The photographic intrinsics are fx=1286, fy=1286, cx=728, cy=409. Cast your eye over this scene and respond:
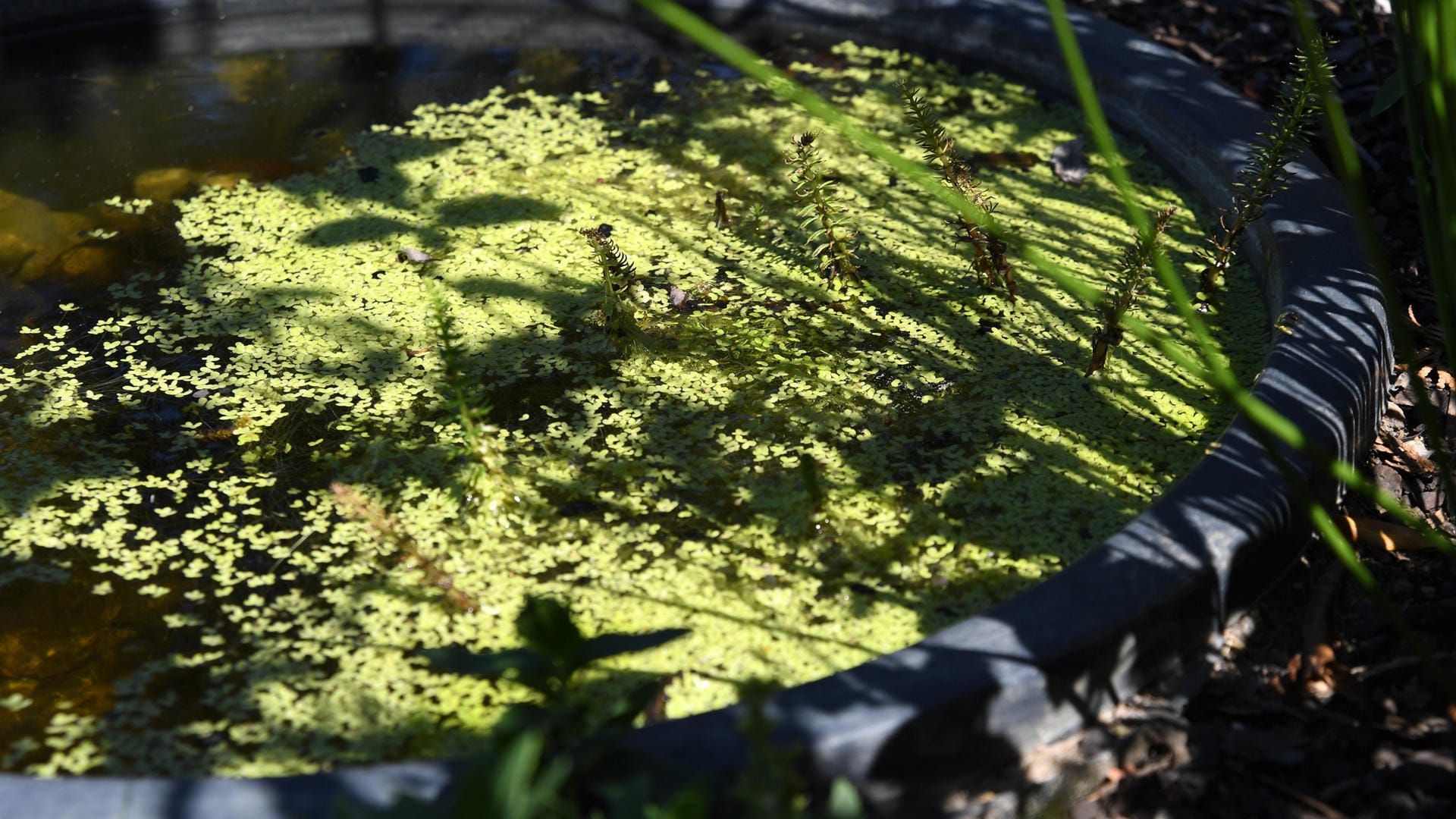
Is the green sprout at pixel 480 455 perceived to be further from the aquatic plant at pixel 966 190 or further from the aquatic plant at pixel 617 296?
the aquatic plant at pixel 966 190

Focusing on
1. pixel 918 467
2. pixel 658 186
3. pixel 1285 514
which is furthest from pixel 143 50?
pixel 1285 514

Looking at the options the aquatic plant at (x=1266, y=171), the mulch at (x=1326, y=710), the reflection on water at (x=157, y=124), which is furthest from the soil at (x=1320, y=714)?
the reflection on water at (x=157, y=124)

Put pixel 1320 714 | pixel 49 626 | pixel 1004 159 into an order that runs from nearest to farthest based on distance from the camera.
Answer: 1. pixel 1320 714
2. pixel 49 626
3. pixel 1004 159

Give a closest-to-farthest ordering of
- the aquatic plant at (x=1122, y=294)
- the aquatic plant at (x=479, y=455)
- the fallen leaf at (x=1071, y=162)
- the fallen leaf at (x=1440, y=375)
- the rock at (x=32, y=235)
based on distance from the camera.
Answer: the aquatic plant at (x=479, y=455)
the aquatic plant at (x=1122, y=294)
the fallen leaf at (x=1440, y=375)
the rock at (x=32, y=235)
the fallen leaf at (x=1071, y=162)

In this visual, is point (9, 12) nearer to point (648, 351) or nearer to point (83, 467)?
point (83, 467)

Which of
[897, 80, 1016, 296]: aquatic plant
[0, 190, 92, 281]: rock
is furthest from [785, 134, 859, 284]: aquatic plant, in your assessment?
[0, 190, 92, 281]: rock

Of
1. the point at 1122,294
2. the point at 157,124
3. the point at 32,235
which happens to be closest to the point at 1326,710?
the point at 1122,294

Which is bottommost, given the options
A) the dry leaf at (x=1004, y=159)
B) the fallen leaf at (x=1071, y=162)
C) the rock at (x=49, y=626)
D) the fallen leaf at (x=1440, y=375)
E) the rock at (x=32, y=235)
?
the rock at (x=49, y=626)

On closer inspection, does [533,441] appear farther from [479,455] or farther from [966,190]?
[966,190]
